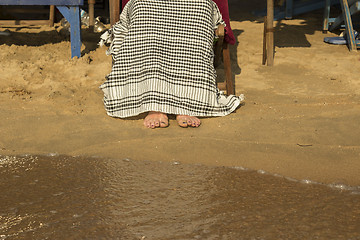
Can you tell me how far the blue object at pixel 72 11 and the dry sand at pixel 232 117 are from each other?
18cm

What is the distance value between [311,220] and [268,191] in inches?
13.6

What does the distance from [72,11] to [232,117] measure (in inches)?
98.5

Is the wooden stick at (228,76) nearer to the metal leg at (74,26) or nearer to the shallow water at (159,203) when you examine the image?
the shallow water at (159,203)

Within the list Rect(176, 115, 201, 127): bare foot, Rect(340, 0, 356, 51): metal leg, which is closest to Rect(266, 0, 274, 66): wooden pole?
Rect(340, 0, 356, 51): metal leg

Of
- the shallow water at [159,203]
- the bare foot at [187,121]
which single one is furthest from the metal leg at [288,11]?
the shallow water at [159,203]

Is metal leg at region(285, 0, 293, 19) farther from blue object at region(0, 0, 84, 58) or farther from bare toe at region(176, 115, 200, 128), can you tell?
bare toe at region(176, 115, 200, 128)

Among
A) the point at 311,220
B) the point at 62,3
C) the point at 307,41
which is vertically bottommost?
the point at 311,220

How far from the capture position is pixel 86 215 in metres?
2.22

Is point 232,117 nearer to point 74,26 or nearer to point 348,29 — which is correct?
point 74,26

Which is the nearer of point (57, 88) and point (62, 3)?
point (57, 88)

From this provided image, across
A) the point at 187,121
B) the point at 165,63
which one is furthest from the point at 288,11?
the point at 187,121

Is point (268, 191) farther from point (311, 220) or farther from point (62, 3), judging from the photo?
point (62, 3)

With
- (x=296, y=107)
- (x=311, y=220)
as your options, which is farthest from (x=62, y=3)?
(x=311, y=220)

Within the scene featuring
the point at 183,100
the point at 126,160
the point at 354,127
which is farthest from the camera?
the point at 183,100
